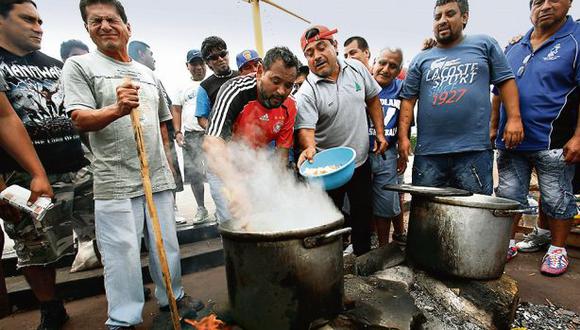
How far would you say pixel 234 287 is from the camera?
210cm

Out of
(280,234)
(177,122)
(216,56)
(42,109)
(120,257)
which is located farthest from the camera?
(177,122)

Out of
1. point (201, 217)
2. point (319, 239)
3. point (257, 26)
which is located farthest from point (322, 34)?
point (257, 26)

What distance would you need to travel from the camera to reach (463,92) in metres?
3.22

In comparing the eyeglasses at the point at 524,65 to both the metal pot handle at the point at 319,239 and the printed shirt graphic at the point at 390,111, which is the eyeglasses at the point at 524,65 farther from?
the metal pot handle at the point at 319,239

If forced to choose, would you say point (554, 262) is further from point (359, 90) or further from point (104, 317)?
point (104, 317)

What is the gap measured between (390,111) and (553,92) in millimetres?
1771

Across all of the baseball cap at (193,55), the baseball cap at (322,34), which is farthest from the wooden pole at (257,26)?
the baseball cap at (322,34)

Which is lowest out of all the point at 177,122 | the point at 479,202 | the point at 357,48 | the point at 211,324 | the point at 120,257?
the point at 211,324

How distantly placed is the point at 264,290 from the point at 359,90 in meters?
2.50

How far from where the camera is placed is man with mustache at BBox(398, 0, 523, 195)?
3205 millimetres

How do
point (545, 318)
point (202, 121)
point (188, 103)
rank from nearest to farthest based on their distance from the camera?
1. point (545, 318)
2. point (202, 121)
3. point (188, 103)

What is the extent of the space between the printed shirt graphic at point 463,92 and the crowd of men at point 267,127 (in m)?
0.01

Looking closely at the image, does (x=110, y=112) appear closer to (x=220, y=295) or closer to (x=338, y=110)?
(x=338, y=110)

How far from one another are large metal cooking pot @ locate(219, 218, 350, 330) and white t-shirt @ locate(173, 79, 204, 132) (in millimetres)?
3748
